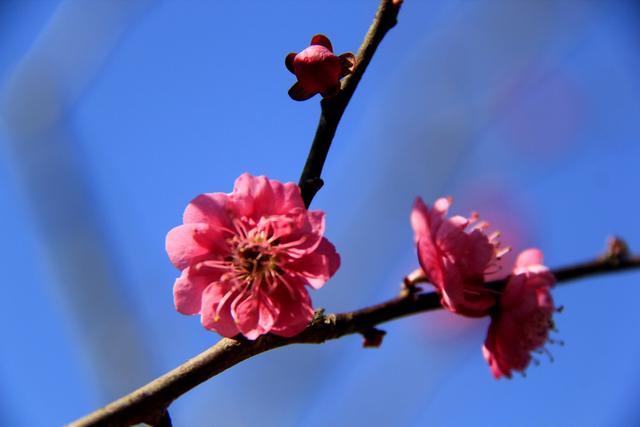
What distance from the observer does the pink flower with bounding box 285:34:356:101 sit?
1.48 meters

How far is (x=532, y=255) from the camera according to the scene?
187cm

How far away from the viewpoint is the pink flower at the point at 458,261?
1589 millimetres

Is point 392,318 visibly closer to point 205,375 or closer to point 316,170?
point 316,170

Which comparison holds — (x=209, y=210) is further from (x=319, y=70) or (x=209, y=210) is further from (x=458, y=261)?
(x=458, y=261)

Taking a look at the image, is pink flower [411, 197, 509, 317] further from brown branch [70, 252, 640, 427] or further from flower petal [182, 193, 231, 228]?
flower petal [182, 193, 231, 228]

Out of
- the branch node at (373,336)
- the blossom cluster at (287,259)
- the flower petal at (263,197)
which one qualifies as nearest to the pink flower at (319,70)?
the blossom cluster at (287,259)

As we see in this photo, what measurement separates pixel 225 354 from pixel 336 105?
600 millimetres

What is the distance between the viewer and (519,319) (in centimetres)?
172

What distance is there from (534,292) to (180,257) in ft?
2.96

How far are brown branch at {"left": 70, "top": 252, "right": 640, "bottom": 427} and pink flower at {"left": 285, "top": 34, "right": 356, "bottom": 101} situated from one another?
1.65 ft

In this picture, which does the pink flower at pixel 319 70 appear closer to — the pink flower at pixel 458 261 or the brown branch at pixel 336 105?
the brown branch at pixel 336 105

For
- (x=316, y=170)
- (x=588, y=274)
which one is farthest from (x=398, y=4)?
(x=588, y=274)

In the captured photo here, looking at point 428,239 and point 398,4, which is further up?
point 398,4

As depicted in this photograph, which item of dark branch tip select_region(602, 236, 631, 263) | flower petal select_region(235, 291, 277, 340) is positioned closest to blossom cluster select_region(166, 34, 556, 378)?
flower petal select_region(235, 291, 277, 340)
